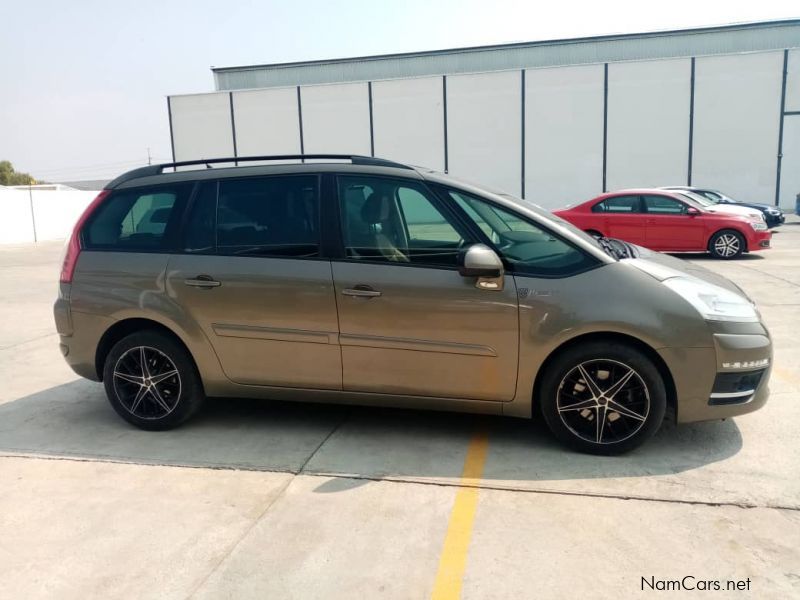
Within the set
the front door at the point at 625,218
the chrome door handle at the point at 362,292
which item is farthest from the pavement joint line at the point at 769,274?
the chrome door handle at the point at 362,292

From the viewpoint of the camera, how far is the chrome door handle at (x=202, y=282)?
4.10m

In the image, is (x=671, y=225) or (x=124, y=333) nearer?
(x=124, y=333)

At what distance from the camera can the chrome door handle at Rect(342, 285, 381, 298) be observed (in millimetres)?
3840

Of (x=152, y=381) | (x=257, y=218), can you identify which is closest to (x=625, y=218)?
(x=257, y=218)

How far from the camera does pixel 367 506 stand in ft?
10.8

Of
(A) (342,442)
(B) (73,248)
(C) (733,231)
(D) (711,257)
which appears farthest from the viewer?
(D) (711,257)

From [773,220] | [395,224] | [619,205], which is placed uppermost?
[395,224]

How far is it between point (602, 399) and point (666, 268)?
3.17ft

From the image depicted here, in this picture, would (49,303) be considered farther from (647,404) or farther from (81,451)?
(647,404)

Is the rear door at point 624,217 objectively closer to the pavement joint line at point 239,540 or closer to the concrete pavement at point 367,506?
the concrete pavement at point 367,506

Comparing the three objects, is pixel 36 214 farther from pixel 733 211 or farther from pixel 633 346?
pixel 633 346

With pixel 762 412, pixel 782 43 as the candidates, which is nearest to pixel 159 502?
pixel 762 412

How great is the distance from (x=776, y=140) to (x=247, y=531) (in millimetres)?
33899

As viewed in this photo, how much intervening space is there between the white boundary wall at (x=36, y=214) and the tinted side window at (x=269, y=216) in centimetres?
2354
